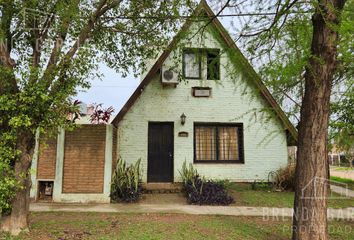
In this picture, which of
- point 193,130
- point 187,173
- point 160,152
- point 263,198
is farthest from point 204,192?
point 193,130

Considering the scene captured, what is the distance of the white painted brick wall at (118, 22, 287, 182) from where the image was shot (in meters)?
10.9

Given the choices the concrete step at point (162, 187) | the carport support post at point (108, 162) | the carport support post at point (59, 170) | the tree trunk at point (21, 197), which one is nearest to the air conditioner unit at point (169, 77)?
the carport support post at point (108, 162)

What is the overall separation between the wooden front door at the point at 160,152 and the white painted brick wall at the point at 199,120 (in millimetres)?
220

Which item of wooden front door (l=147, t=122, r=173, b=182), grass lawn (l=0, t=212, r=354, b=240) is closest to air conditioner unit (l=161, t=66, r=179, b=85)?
wooden front door (l=147, t=122, r=173, b=182)

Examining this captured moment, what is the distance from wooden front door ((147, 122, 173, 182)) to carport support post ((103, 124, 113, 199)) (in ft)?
7.86

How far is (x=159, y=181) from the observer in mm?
10922

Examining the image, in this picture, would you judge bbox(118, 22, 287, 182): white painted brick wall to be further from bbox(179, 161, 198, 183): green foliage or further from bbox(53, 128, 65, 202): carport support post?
bbox(53, 128, 65, 202): carport support post

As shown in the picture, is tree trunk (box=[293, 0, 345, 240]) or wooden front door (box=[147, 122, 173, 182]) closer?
tree trunk (box=[293, 0, 345, 240])

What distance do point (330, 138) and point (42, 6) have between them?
8.59 meters

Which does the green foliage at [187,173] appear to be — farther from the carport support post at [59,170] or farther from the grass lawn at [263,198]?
the carport support post at [59,170]

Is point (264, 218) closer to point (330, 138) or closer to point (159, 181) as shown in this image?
point (330, 138)

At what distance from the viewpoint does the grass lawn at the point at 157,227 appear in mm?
5363

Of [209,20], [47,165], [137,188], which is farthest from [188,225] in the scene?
[47,165]

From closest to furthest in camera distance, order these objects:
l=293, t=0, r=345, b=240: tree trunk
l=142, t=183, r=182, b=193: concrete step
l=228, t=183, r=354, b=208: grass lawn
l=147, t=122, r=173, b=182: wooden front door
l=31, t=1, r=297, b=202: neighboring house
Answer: l=293, t=0, r=345, b=240: tree trunk → l=228, t=183, r=354, b=208: grass lawn → l=142, t=183, r=182, b=193: concrete step → l=31, t=1, r=297, b=202: neighboring house → l=147, t=122, r=173, b=182: wooden front door
